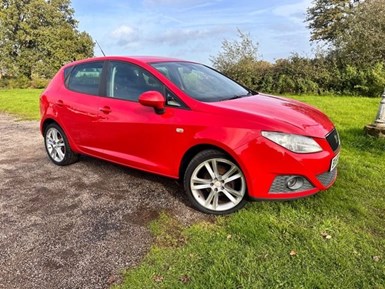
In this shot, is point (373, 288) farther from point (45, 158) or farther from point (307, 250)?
point (45, 158)

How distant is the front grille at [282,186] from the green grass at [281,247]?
0.29m

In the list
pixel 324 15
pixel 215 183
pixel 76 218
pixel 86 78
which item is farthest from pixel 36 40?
pixel 215 183

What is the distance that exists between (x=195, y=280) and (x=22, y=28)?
42.1 meters

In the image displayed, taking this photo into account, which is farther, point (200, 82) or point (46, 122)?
point (46, 122)

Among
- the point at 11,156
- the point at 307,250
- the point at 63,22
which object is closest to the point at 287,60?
the point at 11,156

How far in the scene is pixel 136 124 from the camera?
3.85 meters

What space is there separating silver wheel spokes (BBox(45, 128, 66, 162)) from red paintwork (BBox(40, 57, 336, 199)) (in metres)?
0.51

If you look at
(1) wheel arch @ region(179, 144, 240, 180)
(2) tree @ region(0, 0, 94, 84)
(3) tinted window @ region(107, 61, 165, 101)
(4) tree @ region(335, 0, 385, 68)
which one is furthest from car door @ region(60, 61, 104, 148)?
(2) tree @ region(0, 0, 94, 84)

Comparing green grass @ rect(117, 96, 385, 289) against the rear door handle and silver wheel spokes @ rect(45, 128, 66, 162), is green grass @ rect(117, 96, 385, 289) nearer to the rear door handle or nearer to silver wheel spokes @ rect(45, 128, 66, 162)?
the rear door handle

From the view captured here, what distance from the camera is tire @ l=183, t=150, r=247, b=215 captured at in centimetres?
335

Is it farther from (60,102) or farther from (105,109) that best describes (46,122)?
(105,109)

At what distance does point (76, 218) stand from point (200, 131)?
5.27ft

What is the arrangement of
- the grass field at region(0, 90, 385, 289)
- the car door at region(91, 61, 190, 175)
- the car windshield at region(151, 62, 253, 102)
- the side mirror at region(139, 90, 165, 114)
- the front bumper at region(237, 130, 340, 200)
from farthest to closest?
1. the car windshield at region(151, 62, 253, 102)
2. the car door at region(91, 61, 190, 175)
3. the side mirror at region(139, 90, 165, 114)
4. the front bumper at region(237, 130, 340, 200)
5. the grass field at region(0, 90, 385, 289)

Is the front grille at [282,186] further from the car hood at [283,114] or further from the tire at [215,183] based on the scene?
the car hood at [283,114]
